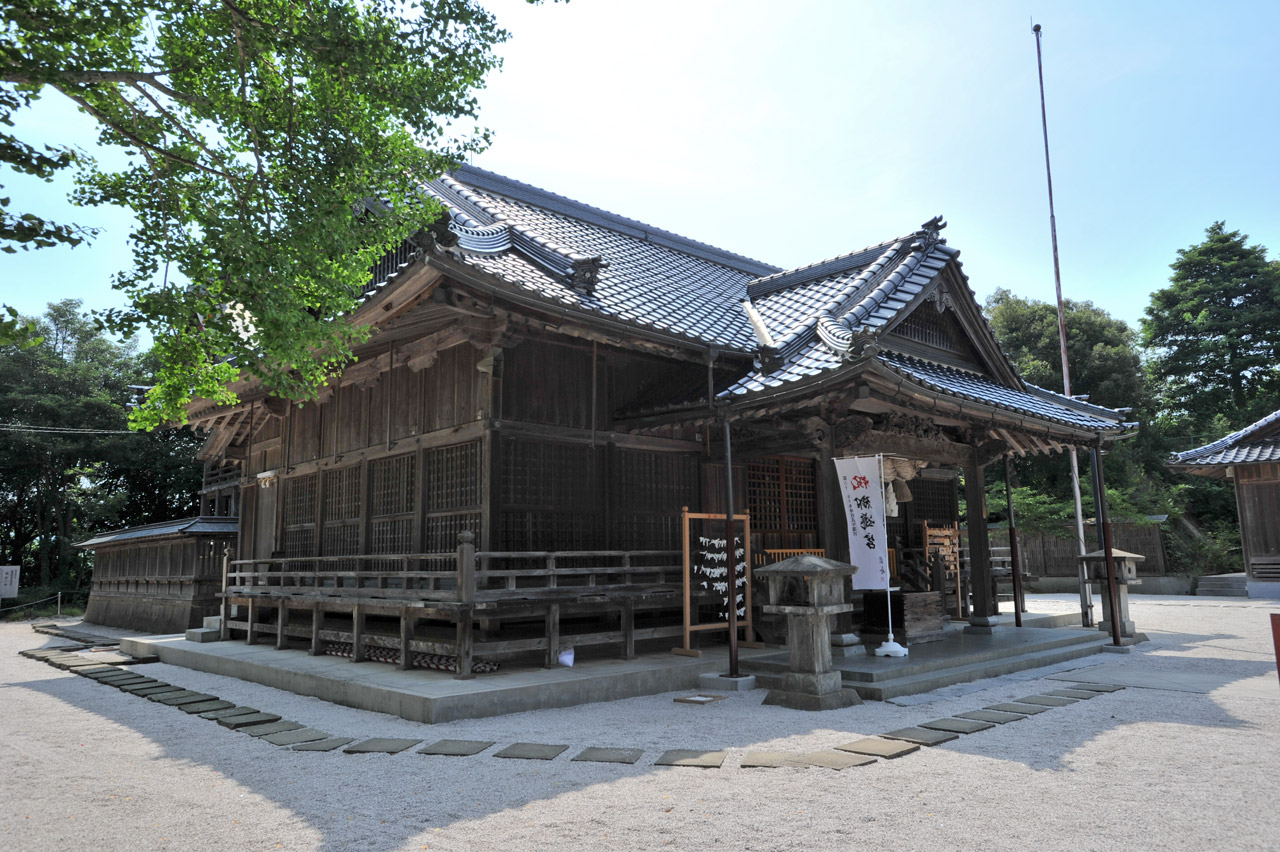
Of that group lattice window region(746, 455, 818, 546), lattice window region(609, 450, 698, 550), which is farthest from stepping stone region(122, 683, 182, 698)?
lattice window region(746, 455, 818, 546)

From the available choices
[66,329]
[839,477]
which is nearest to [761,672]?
[839,477]

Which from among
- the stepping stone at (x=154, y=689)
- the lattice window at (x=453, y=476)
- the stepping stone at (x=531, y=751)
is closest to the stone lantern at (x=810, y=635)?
the stepping stone at (x=531, y=751)

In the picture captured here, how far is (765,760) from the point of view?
19.9ft

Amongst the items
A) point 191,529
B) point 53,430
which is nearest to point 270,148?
point 191,529

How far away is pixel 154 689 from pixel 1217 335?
43.6m

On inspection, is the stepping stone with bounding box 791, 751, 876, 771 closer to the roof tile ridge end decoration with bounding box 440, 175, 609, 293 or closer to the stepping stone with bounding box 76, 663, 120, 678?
the roof tile ridge end decoration with bounding box 440, 175, 609, 293

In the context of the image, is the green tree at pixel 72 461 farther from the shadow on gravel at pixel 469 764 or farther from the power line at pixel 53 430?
the shadow on gravel at pixel 469 764

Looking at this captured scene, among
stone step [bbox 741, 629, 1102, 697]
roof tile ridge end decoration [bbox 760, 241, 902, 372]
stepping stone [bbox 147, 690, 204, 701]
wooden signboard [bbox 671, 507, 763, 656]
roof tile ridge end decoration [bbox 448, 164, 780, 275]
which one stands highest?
roof tile ridge end decoration [bbox 448, 164, 780, 275]

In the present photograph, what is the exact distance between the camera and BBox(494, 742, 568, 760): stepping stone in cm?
632

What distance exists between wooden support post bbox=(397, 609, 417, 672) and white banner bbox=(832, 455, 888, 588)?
590 centimetres

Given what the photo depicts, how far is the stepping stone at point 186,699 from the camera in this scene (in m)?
9.80

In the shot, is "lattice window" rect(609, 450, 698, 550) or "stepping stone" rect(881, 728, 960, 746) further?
"lattice window" rect(609, 450, 698, 550)

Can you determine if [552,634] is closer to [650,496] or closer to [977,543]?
[650,496]

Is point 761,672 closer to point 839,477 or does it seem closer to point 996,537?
point 839,477
